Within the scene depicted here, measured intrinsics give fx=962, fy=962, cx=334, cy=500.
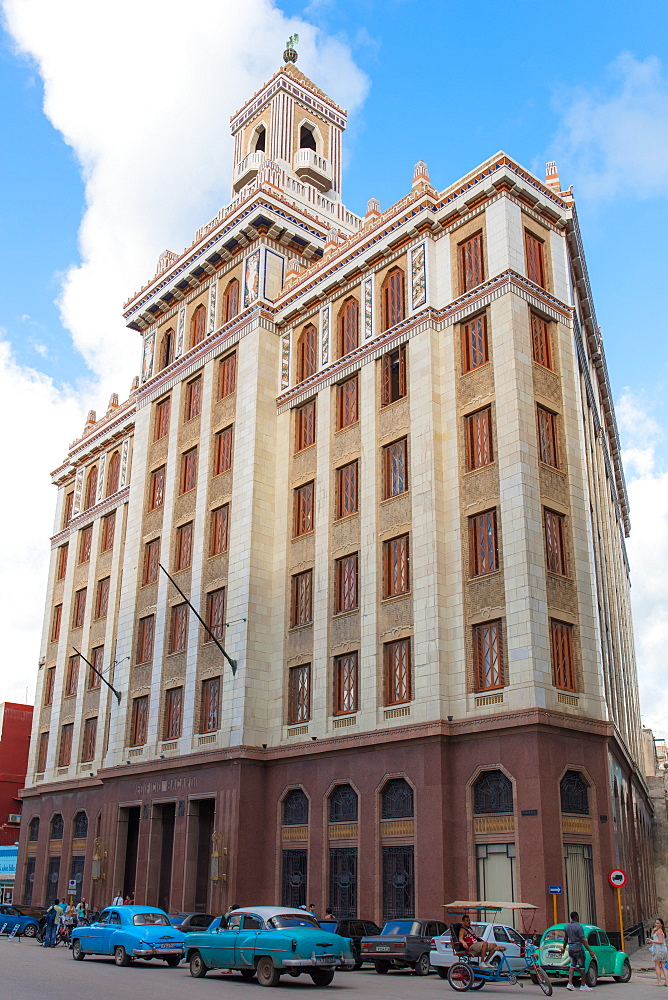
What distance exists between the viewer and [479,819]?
29344mm

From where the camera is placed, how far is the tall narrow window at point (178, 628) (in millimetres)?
43094

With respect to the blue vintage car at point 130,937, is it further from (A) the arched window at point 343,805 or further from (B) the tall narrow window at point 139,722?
(B) the tall narrow window at point 139,722

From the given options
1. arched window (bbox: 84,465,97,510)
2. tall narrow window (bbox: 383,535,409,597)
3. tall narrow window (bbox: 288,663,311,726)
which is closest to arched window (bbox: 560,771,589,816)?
tall narrow window (bbox: 383,535,409,597)

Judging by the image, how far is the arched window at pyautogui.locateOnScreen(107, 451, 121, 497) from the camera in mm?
56375

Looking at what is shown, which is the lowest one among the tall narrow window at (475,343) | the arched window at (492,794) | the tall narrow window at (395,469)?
the arched window at (492,794)

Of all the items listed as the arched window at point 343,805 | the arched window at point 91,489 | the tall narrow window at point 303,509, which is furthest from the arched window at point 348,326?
the arched window at point 91,489

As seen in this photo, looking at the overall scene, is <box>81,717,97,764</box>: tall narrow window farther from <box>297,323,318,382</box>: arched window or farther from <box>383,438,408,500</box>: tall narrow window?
<box>383,438,408,500</box>: tall narrow window

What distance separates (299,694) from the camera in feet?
123

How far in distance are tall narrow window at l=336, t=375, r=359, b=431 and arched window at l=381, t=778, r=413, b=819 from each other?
47.2ft

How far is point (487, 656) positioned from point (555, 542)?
462cm

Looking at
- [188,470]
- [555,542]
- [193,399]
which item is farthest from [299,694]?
[193,399]

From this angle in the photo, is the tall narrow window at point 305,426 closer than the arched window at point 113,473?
Yes

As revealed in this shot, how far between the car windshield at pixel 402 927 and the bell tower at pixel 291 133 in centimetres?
3923

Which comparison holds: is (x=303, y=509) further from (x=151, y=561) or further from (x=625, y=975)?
(x=625, y=975)
